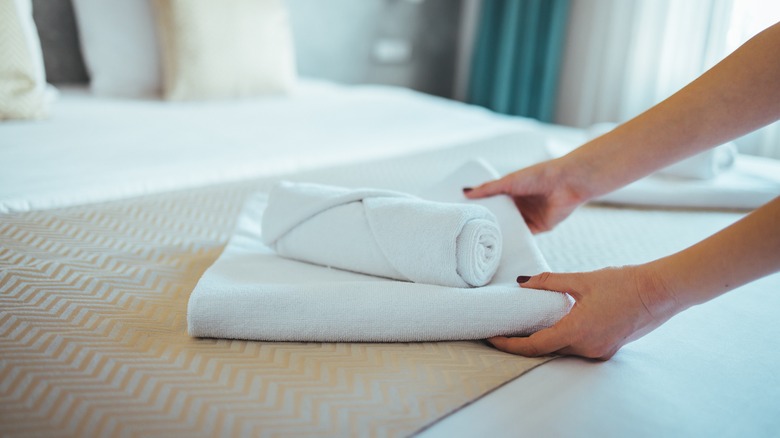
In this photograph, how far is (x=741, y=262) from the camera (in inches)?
25.0

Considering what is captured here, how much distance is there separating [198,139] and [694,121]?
1.15 metres

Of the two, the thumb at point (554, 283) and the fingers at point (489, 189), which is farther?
the fingers at point (489, 189)

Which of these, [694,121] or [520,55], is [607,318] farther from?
[520,55]

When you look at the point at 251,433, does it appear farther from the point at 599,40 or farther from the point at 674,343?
the point at 599,40

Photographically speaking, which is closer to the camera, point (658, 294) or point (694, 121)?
point (658, 294)

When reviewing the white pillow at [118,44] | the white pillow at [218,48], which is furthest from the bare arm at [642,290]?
the white pillow at [118,44]

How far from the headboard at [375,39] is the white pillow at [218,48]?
1.44 ft

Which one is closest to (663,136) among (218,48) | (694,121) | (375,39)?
(694,121)

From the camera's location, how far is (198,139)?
59.7 inches

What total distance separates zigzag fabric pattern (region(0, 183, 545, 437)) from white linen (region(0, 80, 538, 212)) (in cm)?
38

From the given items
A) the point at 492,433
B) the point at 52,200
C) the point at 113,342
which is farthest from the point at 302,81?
the point at 492,433

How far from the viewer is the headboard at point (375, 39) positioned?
9.00ft

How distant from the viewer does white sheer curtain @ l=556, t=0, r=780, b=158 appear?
242cm

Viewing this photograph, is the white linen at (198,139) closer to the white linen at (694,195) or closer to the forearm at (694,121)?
the white linen at (694,195)
